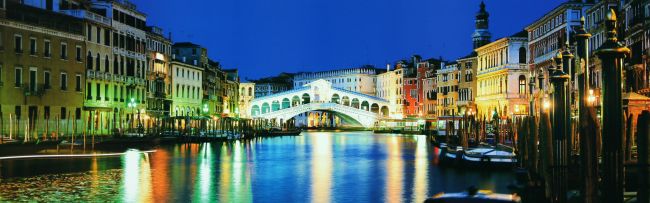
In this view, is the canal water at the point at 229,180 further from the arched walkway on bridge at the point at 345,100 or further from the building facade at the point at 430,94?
the arched walkway on bridge at the point at 345,100

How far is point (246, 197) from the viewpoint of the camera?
53.7 feet

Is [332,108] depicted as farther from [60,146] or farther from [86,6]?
[60,146]

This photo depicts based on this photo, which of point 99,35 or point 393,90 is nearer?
point 99,35

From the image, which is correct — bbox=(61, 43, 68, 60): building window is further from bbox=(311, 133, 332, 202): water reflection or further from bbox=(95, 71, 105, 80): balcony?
bbox=(311, 133, 332, 202): water reflection

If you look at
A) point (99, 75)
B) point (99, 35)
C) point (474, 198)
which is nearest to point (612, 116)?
point (474, 198)

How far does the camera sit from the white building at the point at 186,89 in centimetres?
5672

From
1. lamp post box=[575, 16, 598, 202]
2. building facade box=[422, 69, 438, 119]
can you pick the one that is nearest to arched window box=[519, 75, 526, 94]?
building facade box=[422, 69, 438, 119]

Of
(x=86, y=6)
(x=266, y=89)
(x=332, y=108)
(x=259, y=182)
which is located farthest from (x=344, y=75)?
(x=259, y=182)

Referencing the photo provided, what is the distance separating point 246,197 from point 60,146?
1510 centimetres

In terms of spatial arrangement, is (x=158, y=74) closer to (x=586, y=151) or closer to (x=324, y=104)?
(x=324, y=104)

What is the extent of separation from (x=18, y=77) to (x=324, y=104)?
167 ft

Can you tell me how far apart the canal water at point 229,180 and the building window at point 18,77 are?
7.19 m

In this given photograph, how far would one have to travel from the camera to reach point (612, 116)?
6816 mm

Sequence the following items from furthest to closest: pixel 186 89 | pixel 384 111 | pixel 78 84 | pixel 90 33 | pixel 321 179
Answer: pixel 384 111, pixel 186 89, pixel 90 33, pixel 78 84, pixel 321 179
